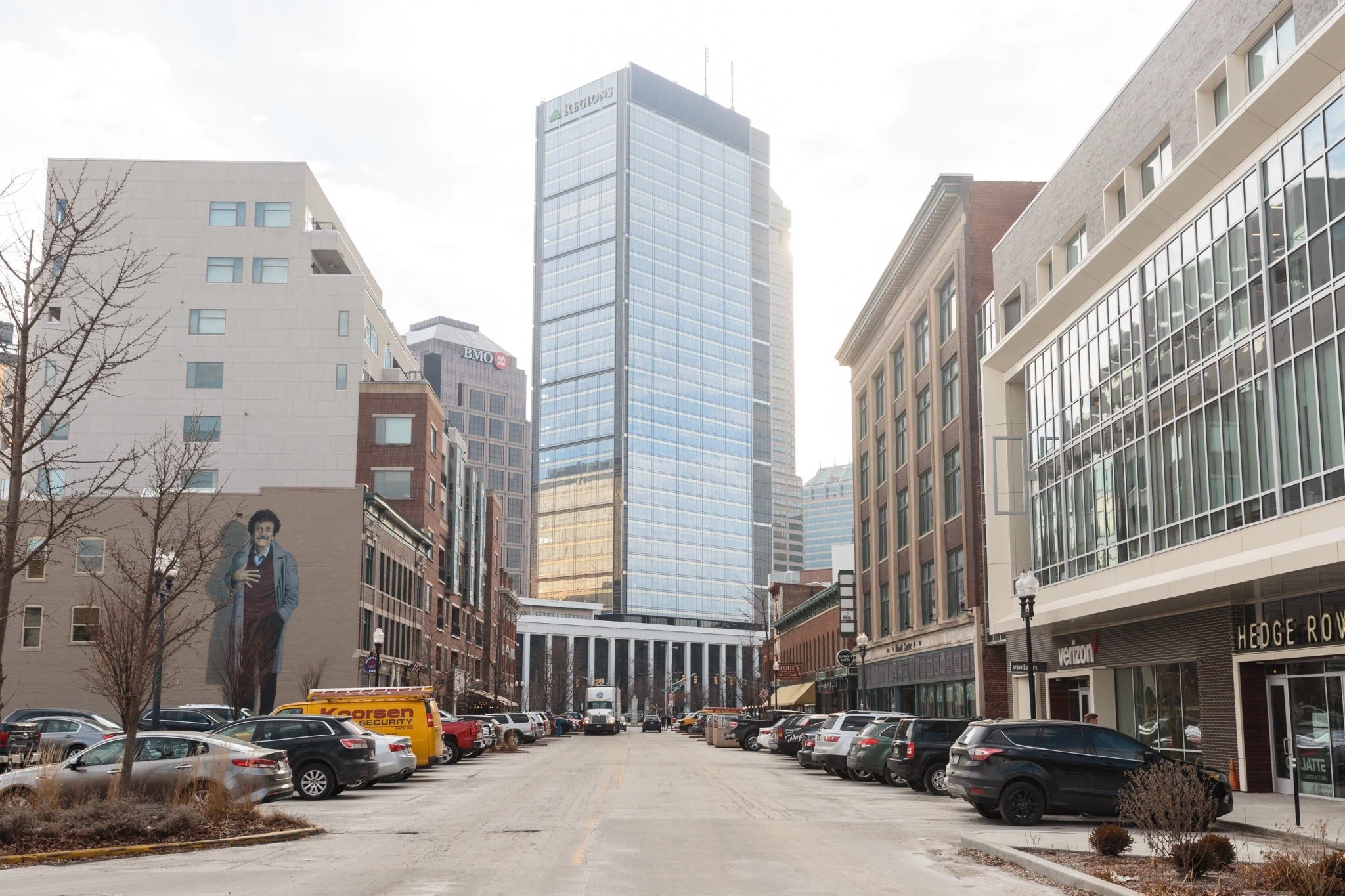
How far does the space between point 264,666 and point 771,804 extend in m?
38.8

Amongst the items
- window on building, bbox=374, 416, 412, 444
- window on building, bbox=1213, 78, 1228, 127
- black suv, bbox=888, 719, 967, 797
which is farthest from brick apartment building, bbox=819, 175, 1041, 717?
window on building, bbox=374, 416, 412, 444

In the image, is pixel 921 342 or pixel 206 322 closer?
pixel 921 342

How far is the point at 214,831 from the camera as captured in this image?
16625mm

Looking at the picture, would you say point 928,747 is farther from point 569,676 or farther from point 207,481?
point 569,676

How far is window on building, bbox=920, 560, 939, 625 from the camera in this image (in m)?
53.0

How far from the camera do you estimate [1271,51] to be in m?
24.3

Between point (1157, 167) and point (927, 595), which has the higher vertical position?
point (1157, 167)

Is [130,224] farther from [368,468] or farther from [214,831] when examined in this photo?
[214,831]

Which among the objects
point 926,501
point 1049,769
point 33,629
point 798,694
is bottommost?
point 798,694

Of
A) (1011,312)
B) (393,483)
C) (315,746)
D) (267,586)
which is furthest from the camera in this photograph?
(393,483)

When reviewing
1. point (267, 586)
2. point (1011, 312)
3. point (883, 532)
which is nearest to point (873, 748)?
point (1011, 312)

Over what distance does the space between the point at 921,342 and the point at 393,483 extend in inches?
1284

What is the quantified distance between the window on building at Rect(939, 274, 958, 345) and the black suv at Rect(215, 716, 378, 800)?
1280 inches

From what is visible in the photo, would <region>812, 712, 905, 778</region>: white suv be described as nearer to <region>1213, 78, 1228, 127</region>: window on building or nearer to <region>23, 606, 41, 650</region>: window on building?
<region>1213, 78, 1228, 127</region>: window on building
